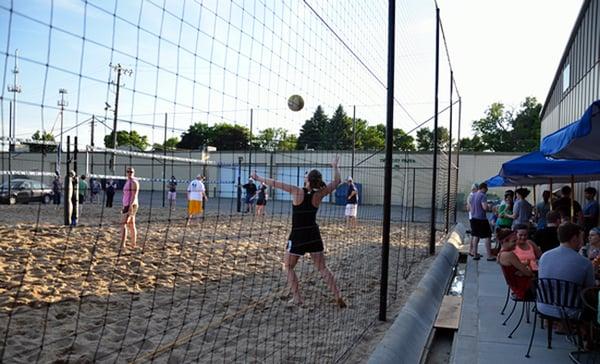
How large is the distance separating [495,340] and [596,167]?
11.6 feet

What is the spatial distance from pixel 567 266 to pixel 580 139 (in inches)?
38.8

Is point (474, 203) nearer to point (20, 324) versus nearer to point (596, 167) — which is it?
point (596, 167)

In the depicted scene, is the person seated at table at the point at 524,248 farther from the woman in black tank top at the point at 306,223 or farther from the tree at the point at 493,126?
the tree at the point at 493,126

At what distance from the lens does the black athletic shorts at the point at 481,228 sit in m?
8.68

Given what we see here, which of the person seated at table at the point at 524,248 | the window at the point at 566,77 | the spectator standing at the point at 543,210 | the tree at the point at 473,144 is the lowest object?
the person seated at table at the point at 524,248

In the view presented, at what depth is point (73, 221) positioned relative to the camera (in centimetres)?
1012

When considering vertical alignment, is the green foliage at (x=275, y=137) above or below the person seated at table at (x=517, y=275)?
above

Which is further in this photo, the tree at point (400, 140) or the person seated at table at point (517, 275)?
the tree at point (400, 140)

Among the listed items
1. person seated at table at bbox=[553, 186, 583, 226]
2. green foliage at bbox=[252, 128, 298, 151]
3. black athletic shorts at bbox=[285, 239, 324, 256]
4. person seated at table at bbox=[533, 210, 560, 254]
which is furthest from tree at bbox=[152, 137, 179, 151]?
person seated at table at bbox=[553, 186, 583, 226]

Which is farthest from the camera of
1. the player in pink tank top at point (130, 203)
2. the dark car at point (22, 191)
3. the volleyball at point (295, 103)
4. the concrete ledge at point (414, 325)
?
the dark car at point (22, 191)

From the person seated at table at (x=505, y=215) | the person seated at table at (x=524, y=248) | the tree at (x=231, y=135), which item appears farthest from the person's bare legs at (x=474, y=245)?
the tree at (x=231, y=135)

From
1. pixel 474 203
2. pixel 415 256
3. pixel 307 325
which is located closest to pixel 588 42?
pixel 474 203

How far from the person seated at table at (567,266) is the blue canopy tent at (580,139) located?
2.17 feet

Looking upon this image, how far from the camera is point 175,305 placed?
483cm
